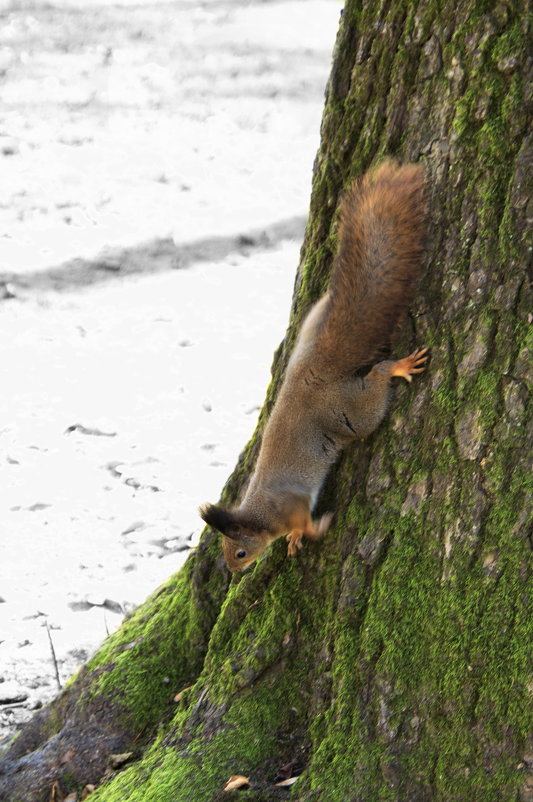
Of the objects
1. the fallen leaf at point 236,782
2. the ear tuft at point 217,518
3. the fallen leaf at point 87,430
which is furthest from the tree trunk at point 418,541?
the fallen leaf at point 87,430

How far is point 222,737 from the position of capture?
223cm

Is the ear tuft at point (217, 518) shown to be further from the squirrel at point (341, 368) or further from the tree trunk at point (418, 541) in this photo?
the tree trunk at point (418, 541)

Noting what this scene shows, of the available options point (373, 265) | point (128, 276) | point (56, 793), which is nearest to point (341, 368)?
point (373, 265)

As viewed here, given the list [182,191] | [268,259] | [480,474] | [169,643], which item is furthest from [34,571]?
[182,191]

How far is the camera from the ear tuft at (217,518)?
2352mm

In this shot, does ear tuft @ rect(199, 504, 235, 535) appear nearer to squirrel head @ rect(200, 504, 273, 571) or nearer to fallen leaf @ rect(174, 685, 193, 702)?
squirrel head @ rect(200, 504, 273, 571)

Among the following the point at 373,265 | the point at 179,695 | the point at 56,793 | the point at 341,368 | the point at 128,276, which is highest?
the point at 373,265

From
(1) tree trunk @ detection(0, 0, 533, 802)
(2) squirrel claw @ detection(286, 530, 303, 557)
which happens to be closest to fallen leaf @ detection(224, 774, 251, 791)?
(1) tree trunk @ detection(0, 0, 533, 802)

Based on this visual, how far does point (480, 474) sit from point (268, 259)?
407 cm

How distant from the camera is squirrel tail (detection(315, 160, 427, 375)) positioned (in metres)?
1.92

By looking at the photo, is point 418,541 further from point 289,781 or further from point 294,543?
point 289,781

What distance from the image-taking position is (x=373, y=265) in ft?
6.72

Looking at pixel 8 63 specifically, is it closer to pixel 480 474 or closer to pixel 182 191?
pixel 182 191

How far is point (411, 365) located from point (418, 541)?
1.21 ft
